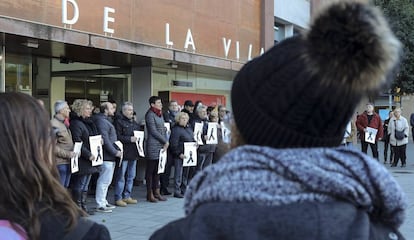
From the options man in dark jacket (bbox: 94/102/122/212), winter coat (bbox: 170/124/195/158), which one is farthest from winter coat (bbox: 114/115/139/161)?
winter coat (bbox: 170/124/195/158)

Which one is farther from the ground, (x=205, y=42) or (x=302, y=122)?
(x=205, y=42)

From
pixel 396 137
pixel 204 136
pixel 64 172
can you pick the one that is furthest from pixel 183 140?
pixel 396 137

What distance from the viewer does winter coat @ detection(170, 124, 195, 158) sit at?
10141 millimetres

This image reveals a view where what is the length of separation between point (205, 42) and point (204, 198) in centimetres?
1238

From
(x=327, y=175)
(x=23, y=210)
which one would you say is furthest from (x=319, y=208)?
(x=23, y=210)

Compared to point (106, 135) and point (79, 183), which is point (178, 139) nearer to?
point (106, 135)

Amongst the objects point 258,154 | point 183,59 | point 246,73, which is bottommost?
point 258,154

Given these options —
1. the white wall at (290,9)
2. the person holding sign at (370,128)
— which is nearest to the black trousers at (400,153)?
the person holding sign at (370,128)

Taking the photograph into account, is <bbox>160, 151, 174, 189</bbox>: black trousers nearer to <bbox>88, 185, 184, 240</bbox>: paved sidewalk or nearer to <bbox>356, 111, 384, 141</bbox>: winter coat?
<bbox>88, 185, 184, 240</bbox>: paved sidewalk

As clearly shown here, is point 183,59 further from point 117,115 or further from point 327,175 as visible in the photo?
point 327,175

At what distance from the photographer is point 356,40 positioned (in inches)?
45.6

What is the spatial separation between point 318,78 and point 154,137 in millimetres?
8579

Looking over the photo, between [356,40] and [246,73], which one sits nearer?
[356,40]

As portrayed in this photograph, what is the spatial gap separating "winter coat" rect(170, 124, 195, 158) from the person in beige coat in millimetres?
8179
